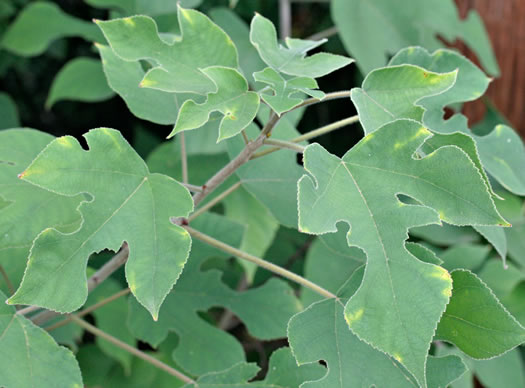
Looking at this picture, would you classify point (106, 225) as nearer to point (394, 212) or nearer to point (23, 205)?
point (23, 205)

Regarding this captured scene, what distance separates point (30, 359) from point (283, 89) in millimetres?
355

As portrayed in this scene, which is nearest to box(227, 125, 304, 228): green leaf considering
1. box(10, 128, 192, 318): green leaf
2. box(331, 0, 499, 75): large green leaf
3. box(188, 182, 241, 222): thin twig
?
box(188, 182, 241, 222): thin twig

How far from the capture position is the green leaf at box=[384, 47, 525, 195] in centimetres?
76

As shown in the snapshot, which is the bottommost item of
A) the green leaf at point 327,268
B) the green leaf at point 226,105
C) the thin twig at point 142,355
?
the green leaf at point 327,268

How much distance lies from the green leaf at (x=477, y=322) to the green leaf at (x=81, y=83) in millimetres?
953

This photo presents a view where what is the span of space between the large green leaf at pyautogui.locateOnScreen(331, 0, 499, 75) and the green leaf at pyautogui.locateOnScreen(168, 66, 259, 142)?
0.78 metres

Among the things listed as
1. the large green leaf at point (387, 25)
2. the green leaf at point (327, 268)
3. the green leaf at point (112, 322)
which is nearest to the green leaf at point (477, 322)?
the green leaf at point (327, 268)

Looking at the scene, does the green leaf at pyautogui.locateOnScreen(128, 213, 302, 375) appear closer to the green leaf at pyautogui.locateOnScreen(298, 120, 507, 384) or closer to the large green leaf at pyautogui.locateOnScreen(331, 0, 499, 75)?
the green leaf at pyautogui.locateOnScreen(298, 120, 507, 384)

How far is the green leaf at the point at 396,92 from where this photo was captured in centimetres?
63

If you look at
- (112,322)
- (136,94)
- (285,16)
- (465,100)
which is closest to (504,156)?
(465,100)

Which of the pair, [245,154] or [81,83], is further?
[81,83]

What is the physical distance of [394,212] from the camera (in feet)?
1.89

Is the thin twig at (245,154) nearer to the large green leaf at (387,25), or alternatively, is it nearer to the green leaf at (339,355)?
the green leaf at (339,355)

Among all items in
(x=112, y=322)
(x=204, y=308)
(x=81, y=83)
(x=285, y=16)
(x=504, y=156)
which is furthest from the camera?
(x=285, y=16)
